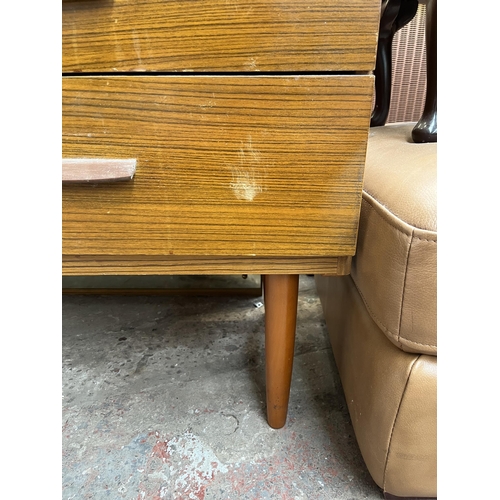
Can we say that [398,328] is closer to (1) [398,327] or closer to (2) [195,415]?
(1) [398,327]

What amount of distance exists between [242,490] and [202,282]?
0.56 m

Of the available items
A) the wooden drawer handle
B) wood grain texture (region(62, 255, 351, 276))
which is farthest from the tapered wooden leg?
the wooden drawer handle

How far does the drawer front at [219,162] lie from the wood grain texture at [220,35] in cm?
1

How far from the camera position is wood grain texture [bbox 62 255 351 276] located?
0.41 metres

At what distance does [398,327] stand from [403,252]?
0.24 feet

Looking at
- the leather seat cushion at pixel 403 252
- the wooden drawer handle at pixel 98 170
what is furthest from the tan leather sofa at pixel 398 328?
the wooden drawer handle at pixel 98 170

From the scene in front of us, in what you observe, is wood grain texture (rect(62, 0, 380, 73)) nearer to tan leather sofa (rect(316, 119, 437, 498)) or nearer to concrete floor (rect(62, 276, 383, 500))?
tan leather sofa (rect(316, 119, 437, 498))

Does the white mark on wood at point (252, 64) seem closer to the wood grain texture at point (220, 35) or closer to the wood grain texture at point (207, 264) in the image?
the wood grain texture at point (220, 35)

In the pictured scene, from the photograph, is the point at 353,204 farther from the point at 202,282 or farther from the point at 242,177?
the point at 202,282

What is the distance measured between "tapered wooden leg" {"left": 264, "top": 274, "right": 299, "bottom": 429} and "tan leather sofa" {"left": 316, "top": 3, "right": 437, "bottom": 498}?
8cm

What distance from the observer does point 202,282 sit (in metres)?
0.94

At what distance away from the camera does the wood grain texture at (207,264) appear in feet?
1.34
